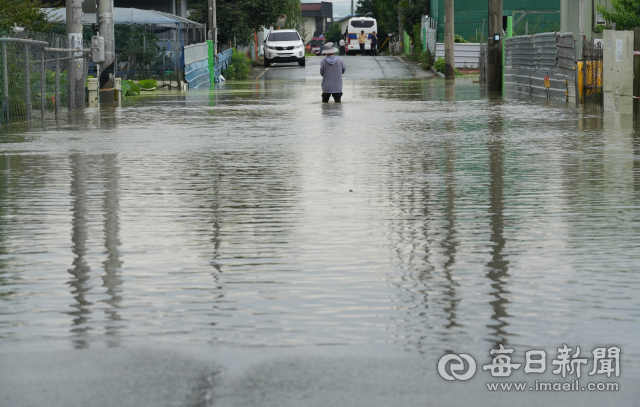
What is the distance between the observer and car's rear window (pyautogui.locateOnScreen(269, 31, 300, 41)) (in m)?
55.2

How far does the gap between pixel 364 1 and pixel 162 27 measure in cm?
5824

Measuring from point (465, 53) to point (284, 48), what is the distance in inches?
355

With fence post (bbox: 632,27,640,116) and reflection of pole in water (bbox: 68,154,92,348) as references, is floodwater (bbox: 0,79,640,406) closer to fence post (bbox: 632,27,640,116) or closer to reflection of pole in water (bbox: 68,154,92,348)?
reflection of pole in water (bbox: 68,154,92,348)

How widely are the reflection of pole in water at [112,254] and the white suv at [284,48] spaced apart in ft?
141

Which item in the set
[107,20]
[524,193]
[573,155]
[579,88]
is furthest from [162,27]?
[524,193]

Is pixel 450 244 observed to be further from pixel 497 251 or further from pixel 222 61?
pixel 222 61

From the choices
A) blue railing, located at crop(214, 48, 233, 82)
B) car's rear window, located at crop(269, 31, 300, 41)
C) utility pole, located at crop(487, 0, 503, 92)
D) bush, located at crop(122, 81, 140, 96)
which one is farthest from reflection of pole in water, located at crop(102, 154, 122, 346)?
→ car's rear window, located at crop(269, 31, 300, 41)

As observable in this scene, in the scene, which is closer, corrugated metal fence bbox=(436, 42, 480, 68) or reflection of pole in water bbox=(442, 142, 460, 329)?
reflection of pole in water bbox=(442, 142, 460, 329)

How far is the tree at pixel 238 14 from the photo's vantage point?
52.2 meters

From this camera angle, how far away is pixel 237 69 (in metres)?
47.5

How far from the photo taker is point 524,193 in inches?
396

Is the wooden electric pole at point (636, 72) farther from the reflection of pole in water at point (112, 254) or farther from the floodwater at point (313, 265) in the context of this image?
the reflection of pole in water at point (112, 254)

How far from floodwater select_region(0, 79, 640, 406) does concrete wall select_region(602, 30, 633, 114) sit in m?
5.67

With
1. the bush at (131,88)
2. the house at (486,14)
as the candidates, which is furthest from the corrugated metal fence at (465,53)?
the bush at (131,88)
